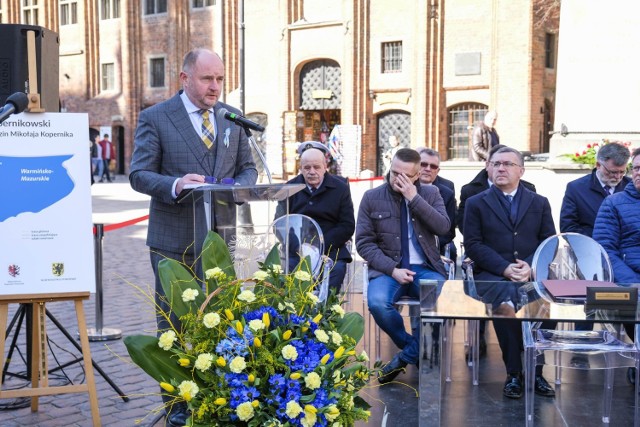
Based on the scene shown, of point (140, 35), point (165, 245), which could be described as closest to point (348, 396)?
point (165, 245)

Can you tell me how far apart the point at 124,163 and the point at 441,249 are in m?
33.8

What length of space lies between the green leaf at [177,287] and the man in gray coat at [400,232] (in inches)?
124

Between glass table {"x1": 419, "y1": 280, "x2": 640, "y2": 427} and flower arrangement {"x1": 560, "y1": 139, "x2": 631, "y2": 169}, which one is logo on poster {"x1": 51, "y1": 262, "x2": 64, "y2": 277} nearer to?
glass table {"x1": 419, "y1": 280, "x2": 640, "y2": 427}

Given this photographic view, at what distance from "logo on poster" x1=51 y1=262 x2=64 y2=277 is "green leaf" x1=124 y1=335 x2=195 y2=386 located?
1929 millimetres

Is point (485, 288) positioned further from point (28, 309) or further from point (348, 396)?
point (28, 309)

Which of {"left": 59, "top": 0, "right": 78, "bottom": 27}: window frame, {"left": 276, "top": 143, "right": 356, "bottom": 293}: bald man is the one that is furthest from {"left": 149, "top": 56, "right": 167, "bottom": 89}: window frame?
{"left": 276, "top": 143, "right": 356, "bottom": 293}: bald man

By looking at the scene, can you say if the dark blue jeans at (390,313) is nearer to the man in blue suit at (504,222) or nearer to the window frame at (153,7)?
the man in blue suit at (504,222)

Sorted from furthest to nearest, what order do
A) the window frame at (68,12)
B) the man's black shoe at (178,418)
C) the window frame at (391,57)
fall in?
the window frame at (68,12) < the window frame at (391,57) < the man's black shoe at (178,418)

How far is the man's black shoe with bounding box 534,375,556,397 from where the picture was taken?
17.7ft

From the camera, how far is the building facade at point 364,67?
87.0ft

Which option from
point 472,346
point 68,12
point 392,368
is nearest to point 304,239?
point 392,368

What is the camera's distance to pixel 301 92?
3225 centimetres

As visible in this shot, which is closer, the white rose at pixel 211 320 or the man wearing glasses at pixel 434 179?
the white rose at pixel 211 320

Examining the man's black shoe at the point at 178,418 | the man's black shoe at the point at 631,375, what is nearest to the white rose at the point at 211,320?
the man's black shoe at the point at 178,418
